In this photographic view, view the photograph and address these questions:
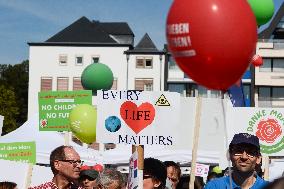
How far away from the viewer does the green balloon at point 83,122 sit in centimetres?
1052

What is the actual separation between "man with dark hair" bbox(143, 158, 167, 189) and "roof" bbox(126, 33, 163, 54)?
55454 millimetres

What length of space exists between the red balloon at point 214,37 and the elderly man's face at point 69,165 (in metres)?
2.05

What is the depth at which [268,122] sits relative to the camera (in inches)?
341

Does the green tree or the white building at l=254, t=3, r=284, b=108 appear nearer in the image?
the white building at l=254, t=3, r=284, b=108

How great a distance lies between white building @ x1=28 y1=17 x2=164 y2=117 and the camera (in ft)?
200

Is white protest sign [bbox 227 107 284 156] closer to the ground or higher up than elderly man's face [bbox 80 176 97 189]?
higher up

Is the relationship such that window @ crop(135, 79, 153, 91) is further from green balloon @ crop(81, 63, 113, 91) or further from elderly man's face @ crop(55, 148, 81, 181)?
elderly man's face @ crop(55, 148, 81, 181)

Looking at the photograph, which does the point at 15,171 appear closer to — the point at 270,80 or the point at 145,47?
the point at 270,80

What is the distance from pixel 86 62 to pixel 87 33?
19.0ft

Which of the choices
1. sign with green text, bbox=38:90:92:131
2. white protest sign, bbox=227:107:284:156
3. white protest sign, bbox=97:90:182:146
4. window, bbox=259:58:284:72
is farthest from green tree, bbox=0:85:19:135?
white protest sign, bbox=97:90:182:146

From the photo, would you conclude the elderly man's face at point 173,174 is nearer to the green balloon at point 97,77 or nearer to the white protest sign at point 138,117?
the white protest sign at point 138,117

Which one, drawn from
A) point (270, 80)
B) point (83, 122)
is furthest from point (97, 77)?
point (270, 80)

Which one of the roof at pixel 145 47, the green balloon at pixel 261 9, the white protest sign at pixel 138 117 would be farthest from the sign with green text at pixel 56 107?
the roof at pixel 145 47

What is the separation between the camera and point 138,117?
250 inches
